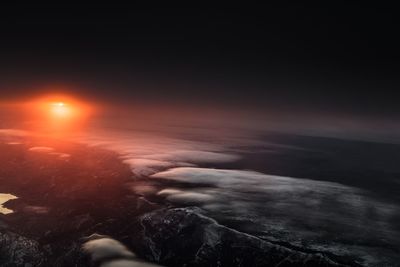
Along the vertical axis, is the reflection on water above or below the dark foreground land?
below

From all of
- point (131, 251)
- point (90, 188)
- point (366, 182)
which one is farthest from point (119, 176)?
point (366, 182)

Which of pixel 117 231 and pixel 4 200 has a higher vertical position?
pixel 117 231

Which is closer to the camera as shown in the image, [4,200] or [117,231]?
[117,231]

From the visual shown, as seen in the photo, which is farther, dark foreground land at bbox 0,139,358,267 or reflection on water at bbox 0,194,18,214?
reflection on water at bbox 0,194,18,214

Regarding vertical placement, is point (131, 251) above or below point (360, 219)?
below

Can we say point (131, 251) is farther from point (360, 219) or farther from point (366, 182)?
point (366, 182)

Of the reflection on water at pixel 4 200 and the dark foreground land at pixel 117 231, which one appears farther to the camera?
the reflection on water at pixel 4 200

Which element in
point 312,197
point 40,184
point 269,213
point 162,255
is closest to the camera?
point 162,255

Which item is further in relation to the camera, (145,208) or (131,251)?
(145,208)
